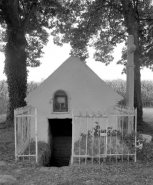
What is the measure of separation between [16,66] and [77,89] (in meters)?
5.27

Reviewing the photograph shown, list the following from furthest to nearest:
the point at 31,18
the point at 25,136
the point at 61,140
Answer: the point at 31,18, the point at 61,140, the point at 25,136

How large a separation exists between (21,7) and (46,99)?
26.9ft

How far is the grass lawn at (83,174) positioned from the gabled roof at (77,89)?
2.91 m

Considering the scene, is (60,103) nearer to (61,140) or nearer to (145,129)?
(61,140)

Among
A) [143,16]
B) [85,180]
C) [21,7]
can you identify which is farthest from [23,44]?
[85,180]

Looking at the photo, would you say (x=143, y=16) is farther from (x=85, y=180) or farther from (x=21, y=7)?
(x=85, y=180)

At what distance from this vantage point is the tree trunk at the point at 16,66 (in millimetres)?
13062

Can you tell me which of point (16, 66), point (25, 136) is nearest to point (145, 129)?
point (25, 136)

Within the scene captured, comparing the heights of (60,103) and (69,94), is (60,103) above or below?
below

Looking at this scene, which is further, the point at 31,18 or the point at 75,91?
the point at 31,18

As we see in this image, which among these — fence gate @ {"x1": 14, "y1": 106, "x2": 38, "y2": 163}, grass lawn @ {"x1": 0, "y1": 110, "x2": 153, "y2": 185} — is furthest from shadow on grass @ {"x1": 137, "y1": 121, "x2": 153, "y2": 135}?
fence gate @ {"x1": 14, "y1": 106, "x2": 38, "y2": 163}

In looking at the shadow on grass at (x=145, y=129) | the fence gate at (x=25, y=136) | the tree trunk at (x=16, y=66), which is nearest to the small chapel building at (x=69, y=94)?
→ the fence gate at (x=25, y=136)

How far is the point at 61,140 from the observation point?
12.0 metres

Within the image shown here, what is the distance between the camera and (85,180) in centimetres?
570
